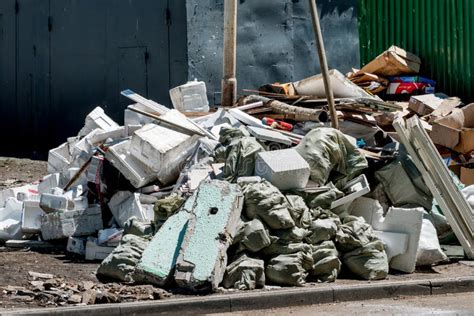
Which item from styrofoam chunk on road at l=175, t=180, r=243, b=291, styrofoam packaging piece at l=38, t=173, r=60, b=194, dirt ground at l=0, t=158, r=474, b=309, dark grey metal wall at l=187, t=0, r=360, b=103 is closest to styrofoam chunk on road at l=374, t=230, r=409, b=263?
dirt ground at l=0, t=158, r=474, b=309

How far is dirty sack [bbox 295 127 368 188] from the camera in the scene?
10.5m

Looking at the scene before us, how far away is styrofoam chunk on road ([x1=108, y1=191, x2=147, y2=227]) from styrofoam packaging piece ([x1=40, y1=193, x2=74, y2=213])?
1.47 feet

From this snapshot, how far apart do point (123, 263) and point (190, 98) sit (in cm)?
435

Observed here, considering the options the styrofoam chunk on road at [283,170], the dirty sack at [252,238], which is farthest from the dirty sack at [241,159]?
the dirty sack at [252,238]

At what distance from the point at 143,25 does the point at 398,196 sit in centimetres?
644

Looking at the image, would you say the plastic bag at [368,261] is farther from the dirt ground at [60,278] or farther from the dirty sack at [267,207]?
the dirty sack at [267,207]

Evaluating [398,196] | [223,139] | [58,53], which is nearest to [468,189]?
[398,196]

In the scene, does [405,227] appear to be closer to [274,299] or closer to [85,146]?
[274,299]

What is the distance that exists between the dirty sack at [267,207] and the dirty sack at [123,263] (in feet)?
3.46

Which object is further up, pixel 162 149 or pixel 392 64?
pixel 392 64

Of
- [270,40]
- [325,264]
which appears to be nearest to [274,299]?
[325,264]

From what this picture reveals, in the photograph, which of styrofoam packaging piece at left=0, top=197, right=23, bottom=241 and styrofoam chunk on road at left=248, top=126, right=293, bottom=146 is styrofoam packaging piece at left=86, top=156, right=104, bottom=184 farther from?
styrofoam chunk on road at left=248, top=126, right=293, bottom=146

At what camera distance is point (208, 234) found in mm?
9062

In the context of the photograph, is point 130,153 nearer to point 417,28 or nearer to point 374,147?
point 374,147
